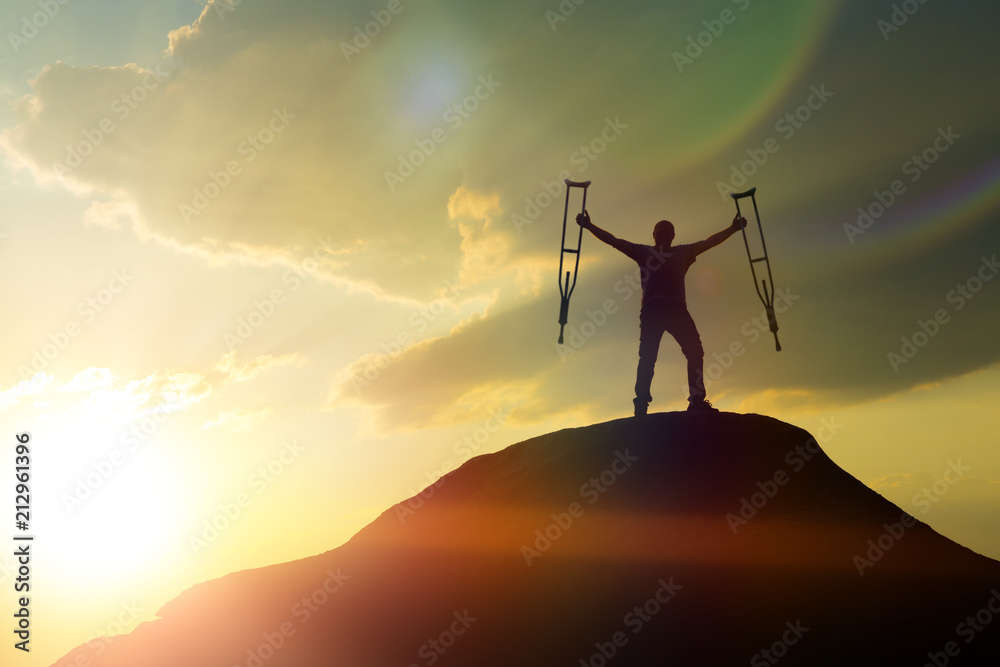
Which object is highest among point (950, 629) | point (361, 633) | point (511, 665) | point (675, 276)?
point (675, 276)

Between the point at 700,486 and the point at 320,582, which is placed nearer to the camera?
the point at 700,486

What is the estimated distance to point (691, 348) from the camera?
12438 millimetres

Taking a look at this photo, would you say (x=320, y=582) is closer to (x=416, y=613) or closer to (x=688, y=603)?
(x=416, y=613)

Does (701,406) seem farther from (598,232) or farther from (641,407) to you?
(598,232)

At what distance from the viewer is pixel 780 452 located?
11.9 metres

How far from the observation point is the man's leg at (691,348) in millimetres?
12438

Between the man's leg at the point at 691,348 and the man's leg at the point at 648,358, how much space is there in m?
0.23

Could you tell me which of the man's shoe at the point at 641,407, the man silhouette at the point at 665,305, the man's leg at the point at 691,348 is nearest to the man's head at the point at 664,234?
the man silhouette at the point at 665,305

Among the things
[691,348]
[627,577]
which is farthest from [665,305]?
[627,577]

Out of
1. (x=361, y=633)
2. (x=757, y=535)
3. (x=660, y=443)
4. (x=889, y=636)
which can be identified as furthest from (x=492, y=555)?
(x=889, y=636)

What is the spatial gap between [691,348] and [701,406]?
1.06 meters

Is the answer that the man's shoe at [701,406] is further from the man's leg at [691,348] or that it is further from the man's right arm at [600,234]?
the man's right arm at [600,234]

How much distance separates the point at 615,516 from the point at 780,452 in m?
3.21

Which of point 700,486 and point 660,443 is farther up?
point 660,443
